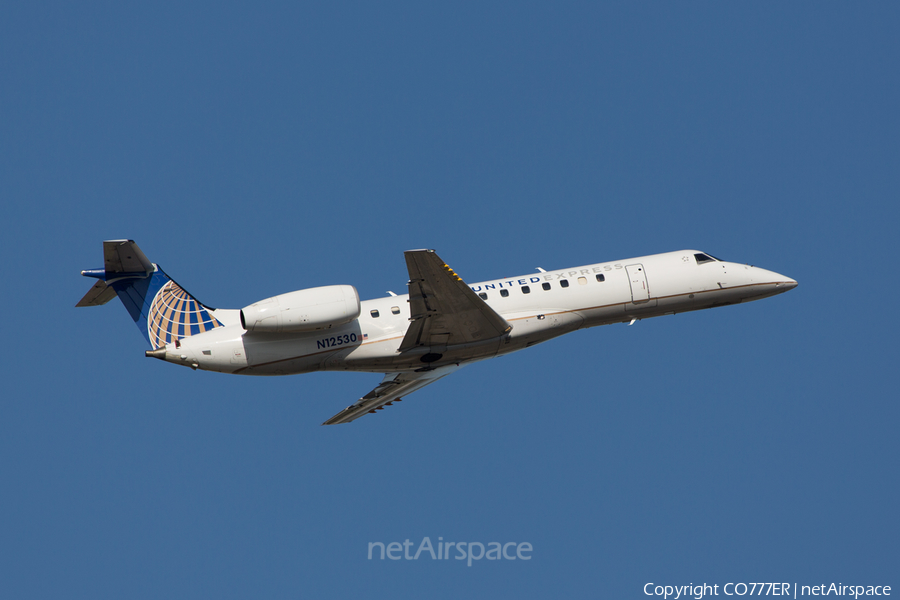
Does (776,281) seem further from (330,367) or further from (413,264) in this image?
(330,367)

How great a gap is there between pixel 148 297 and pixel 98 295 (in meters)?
1.47

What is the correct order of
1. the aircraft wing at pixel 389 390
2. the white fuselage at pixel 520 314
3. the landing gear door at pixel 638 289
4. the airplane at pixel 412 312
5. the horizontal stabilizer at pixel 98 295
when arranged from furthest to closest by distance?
the aircraft wing at pixel 389 390 < the landing gear door at pixel 638 289 < the horizontal stabilizer at pixel 98 295 < the white fuselage at pixel 520 314 < the airplane at pixel 412 312

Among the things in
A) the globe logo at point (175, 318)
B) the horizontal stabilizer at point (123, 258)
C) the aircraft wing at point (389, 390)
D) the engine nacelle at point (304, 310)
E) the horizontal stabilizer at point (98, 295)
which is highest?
the horizontal stabilizer at point (123, 258)

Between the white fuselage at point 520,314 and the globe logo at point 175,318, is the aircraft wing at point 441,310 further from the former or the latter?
the globe logo at point 175,318

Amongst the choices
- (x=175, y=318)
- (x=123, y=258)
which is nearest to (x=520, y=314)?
(x=175, y=318)

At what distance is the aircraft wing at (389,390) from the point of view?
28.4 meters

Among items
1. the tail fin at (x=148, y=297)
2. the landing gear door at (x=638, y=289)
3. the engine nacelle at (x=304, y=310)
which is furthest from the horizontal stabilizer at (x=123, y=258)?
the landing gear door at (x=638, y=289)

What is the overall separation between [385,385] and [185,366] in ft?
23.8

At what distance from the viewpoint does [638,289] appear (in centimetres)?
2741

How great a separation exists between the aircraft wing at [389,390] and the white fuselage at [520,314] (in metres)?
2.18

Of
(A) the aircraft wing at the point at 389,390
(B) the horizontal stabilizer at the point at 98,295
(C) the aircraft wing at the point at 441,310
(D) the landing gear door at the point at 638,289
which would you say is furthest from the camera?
(A) the aircraft wing at the point at 389,390

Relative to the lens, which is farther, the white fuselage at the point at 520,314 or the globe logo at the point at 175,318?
the globe logo at the point at 175,318

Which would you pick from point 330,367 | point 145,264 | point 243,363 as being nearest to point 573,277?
point 330,367

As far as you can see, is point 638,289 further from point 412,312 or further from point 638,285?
point 412,312
